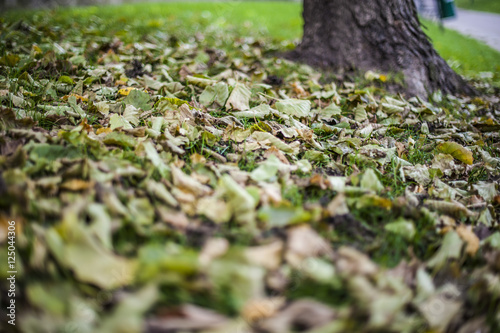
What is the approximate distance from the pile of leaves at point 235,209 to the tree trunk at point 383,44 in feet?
2.71

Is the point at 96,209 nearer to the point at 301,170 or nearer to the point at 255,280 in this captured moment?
the point at 255,280

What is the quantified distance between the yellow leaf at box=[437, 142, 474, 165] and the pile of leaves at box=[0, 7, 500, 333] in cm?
1

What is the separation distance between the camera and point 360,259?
112 centimetres

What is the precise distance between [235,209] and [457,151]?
159cm

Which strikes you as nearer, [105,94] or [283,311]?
[283,311]

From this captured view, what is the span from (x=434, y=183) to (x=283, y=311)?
129 cm

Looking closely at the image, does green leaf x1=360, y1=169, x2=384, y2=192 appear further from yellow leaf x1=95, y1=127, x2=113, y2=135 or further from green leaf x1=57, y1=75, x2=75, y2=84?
green leaf x1=57, y1=75, x2=75, y2=84

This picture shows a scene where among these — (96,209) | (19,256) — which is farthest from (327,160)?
(19,256)

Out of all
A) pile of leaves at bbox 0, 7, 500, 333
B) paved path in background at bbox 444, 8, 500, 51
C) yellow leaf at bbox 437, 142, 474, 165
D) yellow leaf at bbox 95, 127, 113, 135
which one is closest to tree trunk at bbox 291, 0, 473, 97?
pile of leaves at bbox 0, 7, 500, 333

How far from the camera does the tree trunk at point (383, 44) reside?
3.30 meters

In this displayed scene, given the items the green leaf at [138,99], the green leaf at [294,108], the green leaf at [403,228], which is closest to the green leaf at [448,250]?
the green leaf at [403,228]

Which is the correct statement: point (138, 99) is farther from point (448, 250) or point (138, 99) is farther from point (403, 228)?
point (448, 250)

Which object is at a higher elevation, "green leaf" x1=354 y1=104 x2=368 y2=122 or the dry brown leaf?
"green leaf" x1=354 y1=104 x2=368 y2=122

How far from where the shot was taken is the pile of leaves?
998 millimetres
